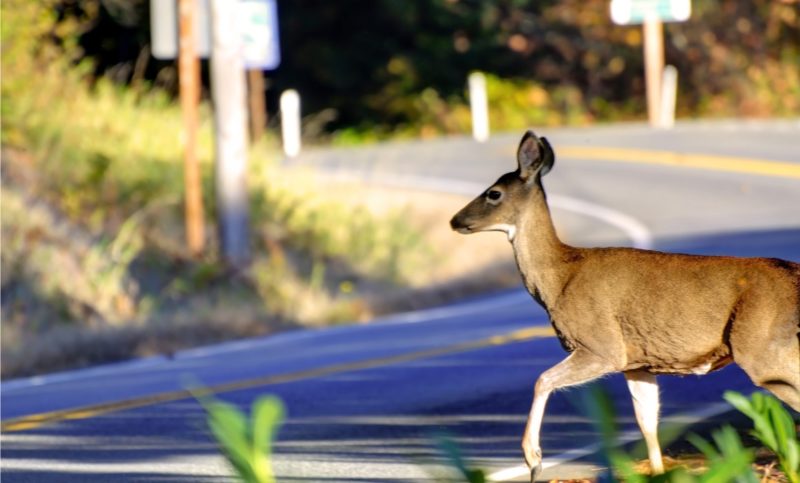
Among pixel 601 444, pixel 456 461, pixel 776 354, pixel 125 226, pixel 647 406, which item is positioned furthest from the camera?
pixel 125 226

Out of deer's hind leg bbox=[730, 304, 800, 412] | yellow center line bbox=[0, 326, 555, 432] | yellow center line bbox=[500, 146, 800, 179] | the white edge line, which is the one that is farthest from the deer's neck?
yellow center line bbox=[500, 146, 800, 179]

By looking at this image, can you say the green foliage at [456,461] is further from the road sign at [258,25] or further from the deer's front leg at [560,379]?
the road sign at [258,25]

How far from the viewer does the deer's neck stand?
7.71 m

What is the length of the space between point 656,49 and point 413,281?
2318 cm

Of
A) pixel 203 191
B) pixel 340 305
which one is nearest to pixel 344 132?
pixel 203 191

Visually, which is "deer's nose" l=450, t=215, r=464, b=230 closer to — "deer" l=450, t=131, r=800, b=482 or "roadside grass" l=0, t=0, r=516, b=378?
"deer" l=450, t=131, r=800, b=482

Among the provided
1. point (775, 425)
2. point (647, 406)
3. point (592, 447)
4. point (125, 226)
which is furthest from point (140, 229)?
point (775, 425)

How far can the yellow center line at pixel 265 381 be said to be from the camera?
11.2 m

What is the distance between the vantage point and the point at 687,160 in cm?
3238

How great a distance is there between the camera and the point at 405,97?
48094 mm

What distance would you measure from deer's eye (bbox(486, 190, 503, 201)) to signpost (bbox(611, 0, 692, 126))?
34694 millimetres

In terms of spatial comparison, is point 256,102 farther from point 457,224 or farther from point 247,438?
point 247,438

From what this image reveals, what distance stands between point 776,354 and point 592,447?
2.36m

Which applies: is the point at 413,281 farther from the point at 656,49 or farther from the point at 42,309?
the point at 656,49
